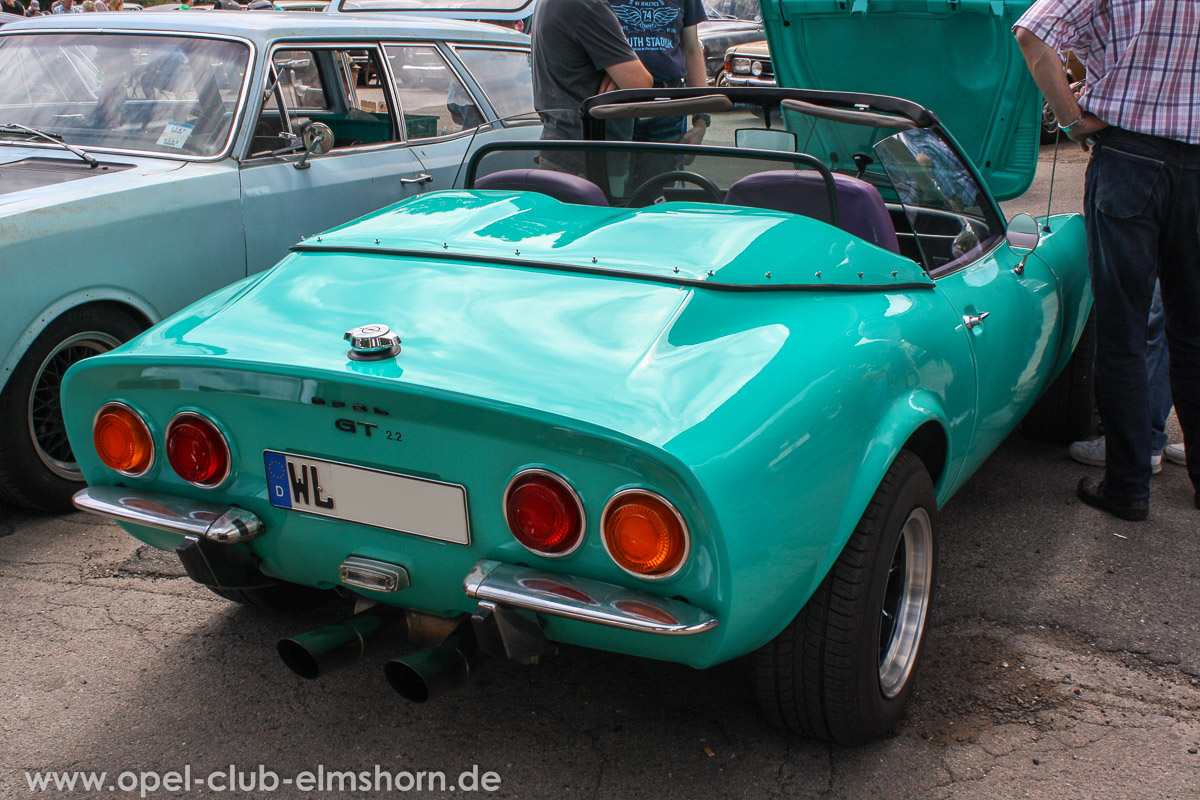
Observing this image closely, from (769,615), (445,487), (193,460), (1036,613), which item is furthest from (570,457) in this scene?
(1036,613)

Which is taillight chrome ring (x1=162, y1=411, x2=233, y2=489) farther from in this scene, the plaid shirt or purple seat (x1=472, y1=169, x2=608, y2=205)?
the plaid shirt

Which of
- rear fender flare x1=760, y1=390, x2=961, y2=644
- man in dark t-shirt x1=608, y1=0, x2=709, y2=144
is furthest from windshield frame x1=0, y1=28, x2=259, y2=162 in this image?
rear fender flare x1=760, y1=390, x2=961, y2=644

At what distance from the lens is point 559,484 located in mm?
1878

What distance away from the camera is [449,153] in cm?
512

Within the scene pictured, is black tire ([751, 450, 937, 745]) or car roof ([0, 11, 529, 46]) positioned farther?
car roof ([0, 11, 529, 46])

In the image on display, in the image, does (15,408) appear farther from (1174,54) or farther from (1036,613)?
(1174,54)

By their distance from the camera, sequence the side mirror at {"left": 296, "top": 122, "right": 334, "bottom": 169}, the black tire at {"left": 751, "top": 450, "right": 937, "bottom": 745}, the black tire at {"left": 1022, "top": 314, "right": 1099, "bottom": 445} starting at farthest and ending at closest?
the side mirror at {"left": 296, "top": 122, "right": 334, "bottom": 169} < the black tire at {"left": 1022, "top": 314, "right": 1099, "bottom": 445} < the black tire at {"left": 751, "top": 450, "right": 937, "bottom": 745}

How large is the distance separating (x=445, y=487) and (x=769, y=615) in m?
0.65

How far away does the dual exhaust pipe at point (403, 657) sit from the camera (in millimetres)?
2070

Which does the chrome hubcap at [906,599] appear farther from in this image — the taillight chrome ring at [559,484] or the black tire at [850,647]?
the taillight chrome ring at [559,484]

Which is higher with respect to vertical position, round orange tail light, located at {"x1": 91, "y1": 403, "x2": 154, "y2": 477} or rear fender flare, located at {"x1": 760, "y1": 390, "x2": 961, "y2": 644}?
round orange tail light, located at {"x1": 91, "y1": 403, "x2": 154, "y2": 477}

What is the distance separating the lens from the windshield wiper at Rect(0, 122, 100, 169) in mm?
3932

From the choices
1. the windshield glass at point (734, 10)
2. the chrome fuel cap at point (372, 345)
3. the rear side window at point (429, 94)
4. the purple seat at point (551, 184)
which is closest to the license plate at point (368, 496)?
the chrome fuel cap at point (372, 345)

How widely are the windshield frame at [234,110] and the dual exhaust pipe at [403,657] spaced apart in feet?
8.07
